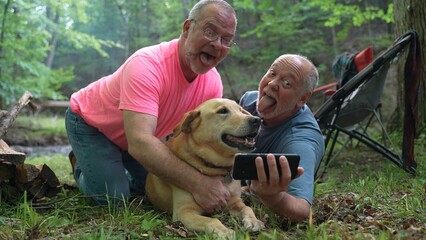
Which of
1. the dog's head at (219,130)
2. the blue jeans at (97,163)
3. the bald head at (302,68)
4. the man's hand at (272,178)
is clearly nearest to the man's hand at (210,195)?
the dog's head at (219,130)

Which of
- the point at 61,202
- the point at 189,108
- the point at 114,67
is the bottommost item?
the point at 114,67

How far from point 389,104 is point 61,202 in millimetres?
8901

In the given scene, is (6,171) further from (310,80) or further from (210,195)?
(310,80)

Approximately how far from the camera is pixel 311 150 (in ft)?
8.14

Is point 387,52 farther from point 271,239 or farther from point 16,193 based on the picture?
point 16,193

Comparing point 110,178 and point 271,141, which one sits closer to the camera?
point 271,141

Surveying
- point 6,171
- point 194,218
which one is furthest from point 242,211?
point 6,171

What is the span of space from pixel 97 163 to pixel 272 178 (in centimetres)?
160

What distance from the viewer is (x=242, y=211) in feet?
7.89

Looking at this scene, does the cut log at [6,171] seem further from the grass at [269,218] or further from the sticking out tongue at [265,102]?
the sticking out tongue at [265,102]

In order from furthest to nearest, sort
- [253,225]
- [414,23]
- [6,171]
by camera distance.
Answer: [414,23] < [6,171] < [253,225]

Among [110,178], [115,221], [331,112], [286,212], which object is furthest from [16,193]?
[331,112]

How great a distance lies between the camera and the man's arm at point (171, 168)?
7.95 ft

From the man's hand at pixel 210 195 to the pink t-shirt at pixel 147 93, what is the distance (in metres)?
0.55
